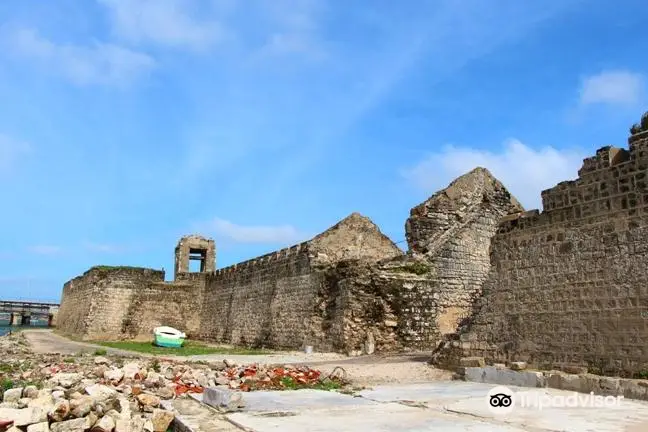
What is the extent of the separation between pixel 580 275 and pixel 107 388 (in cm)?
657

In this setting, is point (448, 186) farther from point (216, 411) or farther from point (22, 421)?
point (22, 421)

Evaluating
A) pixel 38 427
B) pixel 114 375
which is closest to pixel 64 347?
pixel 114 375

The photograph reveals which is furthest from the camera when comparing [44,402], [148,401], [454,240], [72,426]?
[454,240]

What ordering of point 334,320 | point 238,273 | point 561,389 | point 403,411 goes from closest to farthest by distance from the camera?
point 403,411, point 561,389, point 334,320, point 238,273

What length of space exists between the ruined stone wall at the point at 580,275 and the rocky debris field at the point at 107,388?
9.92ft

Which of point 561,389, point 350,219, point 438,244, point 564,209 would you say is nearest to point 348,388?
point 561,389

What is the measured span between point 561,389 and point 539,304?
150 cm

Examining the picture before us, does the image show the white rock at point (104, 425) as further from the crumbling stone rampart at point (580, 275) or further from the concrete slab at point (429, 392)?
the crumbling stone rampart at point (580, 275)

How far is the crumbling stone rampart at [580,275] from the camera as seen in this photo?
789cm

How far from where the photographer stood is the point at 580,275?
8.59 m

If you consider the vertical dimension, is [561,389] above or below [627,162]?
below

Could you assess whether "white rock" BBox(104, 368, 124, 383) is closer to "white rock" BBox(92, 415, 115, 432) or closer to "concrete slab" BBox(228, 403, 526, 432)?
"white rock" BBox(92, 415, 115, 432)

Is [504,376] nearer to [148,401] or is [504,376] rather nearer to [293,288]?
[148,401]

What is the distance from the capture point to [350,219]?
20375 mm
